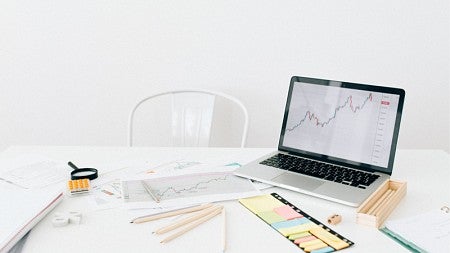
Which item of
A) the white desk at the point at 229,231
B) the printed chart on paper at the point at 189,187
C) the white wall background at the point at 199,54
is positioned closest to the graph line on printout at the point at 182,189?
the printed chart on paper at the point at 189,187

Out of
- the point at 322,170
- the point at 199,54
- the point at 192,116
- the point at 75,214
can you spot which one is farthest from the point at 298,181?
the point at 199,54

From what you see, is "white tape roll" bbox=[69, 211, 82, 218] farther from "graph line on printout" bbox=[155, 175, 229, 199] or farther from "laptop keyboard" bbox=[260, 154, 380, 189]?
"laptop keyboard" bbox=[260, 154, 380, 189]

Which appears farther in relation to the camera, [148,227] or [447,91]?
Answer: [447,91]

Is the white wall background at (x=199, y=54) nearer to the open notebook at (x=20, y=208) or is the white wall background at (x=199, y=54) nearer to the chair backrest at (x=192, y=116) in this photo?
the chair backrest at (x=192, y=116)

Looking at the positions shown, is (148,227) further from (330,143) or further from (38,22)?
(38,22)

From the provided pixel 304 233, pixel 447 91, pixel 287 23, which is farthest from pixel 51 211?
pixel 447 91

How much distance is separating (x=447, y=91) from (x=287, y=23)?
873 millimetres

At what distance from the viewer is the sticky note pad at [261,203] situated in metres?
1.05

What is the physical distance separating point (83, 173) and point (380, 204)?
2.61ft

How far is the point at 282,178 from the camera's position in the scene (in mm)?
1197

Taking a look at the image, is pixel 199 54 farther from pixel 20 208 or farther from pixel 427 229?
pixel 427 229

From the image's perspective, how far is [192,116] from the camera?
1.97 meters

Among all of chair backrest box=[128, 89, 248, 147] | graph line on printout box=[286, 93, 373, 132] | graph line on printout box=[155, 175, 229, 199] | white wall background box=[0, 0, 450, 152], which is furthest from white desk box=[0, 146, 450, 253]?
white wall background box=[0, 0, 450, 152]

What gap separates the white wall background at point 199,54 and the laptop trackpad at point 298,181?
1.08 meters
